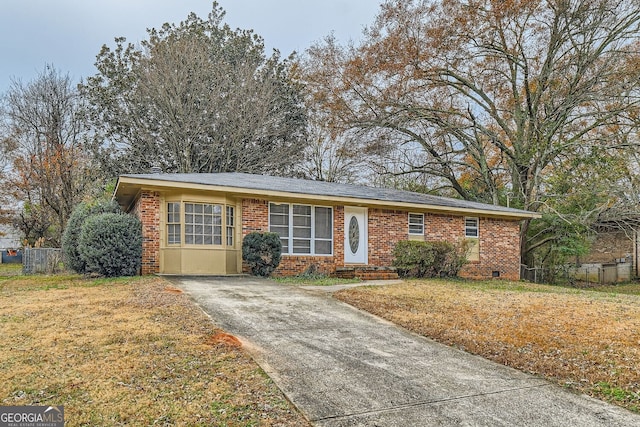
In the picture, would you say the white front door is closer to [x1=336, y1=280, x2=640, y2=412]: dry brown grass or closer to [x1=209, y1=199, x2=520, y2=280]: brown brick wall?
[x1=209, y1=199, x2=520, y2=280]: brown brick wall

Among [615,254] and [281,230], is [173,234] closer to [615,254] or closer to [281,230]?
[281,230]

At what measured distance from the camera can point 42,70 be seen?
22281mm

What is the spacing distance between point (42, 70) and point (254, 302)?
20007mm

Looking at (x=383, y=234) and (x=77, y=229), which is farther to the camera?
(x=383, y=234)

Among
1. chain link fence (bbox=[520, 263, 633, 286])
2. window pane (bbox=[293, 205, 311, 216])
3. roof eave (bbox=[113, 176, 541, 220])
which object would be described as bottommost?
chain link fence (bbox=[520, 263, 633, 286])

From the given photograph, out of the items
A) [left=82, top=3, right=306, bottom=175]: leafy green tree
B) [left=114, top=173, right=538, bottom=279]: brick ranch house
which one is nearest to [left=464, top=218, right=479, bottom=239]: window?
[left=114, top=173, right=538, bottom=279]: brick ranch house

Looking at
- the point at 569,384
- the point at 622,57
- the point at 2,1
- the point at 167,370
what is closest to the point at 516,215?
the point at 622,57

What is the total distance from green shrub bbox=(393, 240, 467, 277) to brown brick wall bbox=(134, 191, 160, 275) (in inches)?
286

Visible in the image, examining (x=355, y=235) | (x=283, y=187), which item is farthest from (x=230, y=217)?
(x=355, y=235)

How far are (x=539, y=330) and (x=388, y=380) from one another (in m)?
3.23

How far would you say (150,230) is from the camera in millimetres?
12633

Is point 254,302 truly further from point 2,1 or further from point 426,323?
point 2,1

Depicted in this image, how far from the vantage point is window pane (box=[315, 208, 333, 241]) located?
14.8 meters

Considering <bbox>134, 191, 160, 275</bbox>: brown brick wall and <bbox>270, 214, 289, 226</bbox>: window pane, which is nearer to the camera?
<bbox>134, 191, 160, 275</bbox>: brown brick wall
